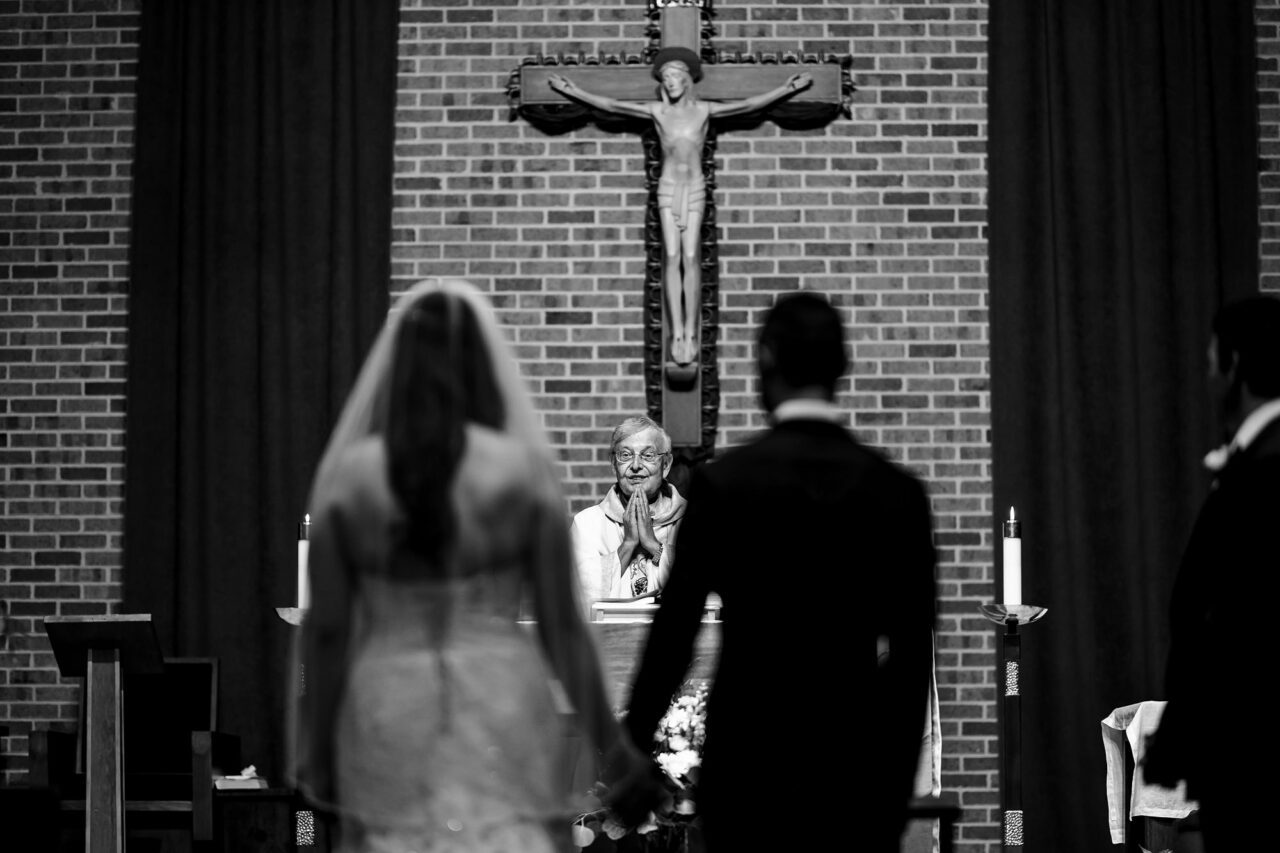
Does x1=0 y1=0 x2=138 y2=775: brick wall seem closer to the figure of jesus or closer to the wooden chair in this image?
the wooden chair

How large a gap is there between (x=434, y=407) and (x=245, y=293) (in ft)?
15.4

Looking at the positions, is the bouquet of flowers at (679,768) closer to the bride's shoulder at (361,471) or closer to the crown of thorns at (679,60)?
the bride's shoulder at (361,471)

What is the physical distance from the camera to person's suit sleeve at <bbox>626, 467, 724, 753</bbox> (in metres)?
2.67

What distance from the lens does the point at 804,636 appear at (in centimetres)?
262

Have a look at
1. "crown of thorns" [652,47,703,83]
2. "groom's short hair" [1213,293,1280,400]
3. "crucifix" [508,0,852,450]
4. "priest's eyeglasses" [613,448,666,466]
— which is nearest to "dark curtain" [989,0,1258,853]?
"crucifix" [508,0,852,450]

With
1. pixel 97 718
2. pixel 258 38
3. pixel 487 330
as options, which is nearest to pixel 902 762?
pixel 487 330

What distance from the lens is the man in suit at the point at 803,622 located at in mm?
2602

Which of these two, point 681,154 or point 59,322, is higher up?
point 681,154

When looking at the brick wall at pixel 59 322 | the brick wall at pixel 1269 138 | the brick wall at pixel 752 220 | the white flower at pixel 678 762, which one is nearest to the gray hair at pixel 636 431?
→ the brick wall at pixel 752 220

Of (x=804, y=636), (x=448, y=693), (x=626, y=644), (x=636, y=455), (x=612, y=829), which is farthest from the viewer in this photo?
(x=636, y=455)

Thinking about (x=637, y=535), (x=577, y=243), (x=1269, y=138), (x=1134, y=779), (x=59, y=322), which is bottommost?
(x=1134, y=779)

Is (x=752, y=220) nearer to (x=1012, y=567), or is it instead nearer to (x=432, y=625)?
(x=1012, y=567)

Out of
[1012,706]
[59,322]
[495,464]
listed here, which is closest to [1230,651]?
[495,464]

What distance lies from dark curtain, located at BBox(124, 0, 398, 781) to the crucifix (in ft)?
2.72
